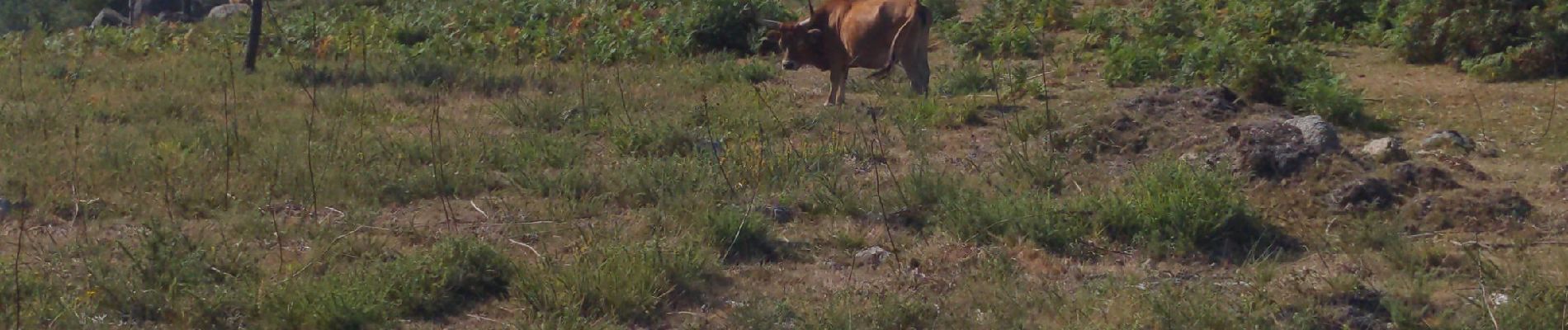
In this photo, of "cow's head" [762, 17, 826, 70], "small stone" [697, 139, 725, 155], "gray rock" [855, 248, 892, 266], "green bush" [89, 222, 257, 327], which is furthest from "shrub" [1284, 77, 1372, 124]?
"green bush" [89, 222, 257, 327]

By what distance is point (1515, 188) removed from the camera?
7.59 m

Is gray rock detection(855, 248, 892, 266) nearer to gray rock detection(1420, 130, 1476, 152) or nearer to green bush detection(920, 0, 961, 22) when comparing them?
gray rock detection(1420, 130, 1476, 152)

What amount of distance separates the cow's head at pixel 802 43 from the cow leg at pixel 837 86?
1.13 ft

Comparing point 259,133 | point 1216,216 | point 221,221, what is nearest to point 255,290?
point 221,221

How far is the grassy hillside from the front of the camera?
20.1 feet

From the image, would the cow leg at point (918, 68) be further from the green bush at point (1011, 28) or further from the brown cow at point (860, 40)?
the green bush at point (1011, 28)

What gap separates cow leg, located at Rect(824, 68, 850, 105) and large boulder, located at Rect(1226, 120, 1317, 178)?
11.1 feet

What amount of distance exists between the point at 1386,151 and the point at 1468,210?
3.36 ft

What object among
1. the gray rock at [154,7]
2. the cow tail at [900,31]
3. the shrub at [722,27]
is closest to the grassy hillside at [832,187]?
the cow tail at [900,31]

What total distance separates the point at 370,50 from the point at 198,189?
5.99 metres

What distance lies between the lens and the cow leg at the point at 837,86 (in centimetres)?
1080

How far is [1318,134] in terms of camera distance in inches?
311

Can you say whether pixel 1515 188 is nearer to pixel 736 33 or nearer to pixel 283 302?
pixel 283 302

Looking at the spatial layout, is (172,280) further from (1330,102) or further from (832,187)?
(1330,102)
